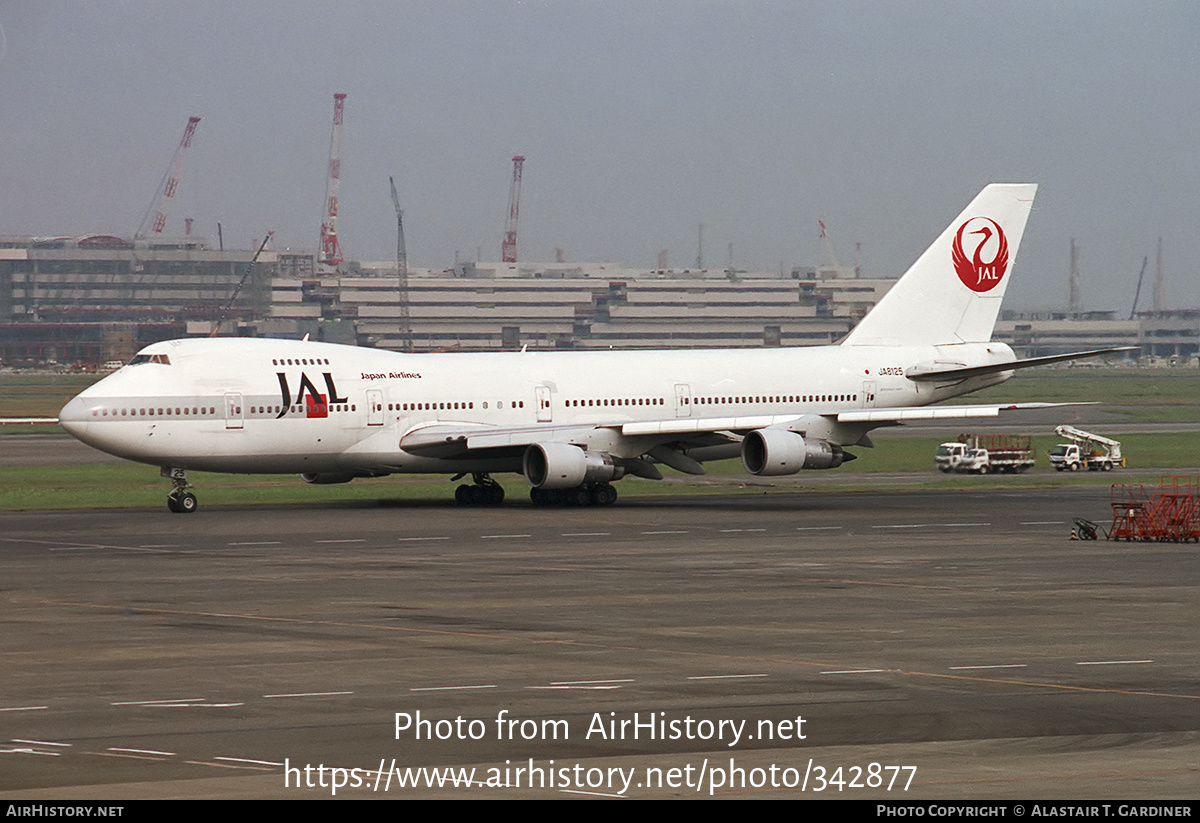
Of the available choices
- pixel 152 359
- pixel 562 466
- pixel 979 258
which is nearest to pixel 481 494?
pixel 562 466

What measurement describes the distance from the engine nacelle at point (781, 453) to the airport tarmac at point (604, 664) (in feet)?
25.3

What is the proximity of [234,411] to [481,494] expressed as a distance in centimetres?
923

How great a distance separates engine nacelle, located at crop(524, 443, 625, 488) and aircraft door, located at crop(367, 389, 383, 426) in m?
4.94

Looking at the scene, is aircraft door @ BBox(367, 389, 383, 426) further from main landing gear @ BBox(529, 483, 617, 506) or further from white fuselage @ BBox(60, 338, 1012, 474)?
main landing gear @ BBox(529, 483, 617, 506)

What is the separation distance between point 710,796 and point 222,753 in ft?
18.6

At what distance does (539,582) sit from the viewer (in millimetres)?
35781

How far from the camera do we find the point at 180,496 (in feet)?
177

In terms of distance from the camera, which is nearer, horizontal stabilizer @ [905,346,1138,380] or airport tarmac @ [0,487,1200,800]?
airport tarmac @ [0,487,1200,800]

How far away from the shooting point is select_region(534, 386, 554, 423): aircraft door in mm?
58094

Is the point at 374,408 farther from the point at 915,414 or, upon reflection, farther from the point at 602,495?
the point at 915,414

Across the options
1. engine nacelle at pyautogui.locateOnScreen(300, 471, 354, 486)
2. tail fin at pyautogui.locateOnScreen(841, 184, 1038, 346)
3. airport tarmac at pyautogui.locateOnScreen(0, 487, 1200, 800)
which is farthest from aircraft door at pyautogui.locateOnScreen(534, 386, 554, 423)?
tail fin at pyautogui.locateOnScreen(841, 184, 1038, 346)

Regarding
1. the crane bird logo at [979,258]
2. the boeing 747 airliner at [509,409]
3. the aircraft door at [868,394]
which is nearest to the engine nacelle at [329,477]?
the boeing 747 airliner at [509,409]
